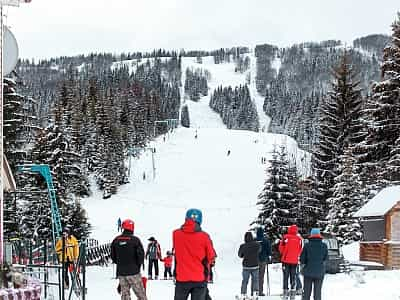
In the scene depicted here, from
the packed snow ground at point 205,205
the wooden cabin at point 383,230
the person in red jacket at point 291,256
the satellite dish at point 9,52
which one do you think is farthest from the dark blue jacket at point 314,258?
the wooden cabin at point 383,230

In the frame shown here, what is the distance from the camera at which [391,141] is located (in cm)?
3422

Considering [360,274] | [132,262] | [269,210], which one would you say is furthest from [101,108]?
[132,262]

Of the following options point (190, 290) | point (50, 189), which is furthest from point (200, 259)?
point (50, 189)

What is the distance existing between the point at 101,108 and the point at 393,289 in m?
69.8

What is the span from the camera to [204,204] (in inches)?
2473

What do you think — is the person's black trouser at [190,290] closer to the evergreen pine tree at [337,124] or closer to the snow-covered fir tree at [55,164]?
the snow-covered fir tree at [55,164]

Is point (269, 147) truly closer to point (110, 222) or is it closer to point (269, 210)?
point (110, 222)

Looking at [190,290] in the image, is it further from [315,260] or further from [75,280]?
[75,280]

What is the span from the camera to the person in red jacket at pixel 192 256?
26.4ft

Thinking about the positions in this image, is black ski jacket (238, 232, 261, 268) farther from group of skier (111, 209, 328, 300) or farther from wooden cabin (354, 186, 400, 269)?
wooden cabin (354, 186, 400, 269)

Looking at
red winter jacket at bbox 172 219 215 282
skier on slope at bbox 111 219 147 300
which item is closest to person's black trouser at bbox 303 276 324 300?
skier on slope at bbox 111 219 147 300

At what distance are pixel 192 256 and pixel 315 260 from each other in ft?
12.5

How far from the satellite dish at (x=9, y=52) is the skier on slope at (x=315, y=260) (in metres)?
5.84

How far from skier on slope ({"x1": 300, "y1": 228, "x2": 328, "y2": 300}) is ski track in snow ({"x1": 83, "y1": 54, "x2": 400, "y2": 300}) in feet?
8.25
